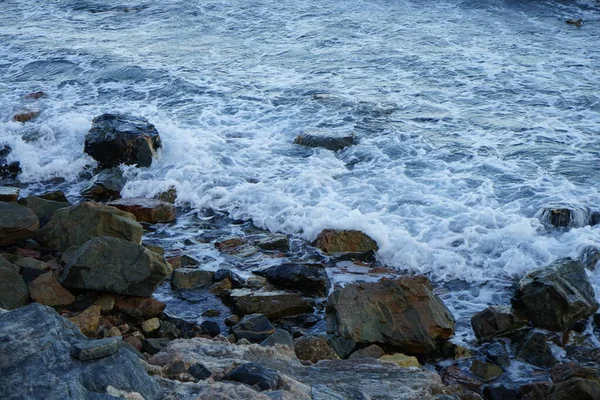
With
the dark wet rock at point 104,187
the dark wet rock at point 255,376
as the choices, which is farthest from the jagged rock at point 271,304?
the dark wet rock at point 104,187

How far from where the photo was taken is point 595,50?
15430mm

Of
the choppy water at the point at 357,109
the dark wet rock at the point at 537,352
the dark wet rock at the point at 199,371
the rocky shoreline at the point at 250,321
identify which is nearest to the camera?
the rocky shoreline at the point at 250,321

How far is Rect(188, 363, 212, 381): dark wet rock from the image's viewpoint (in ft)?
13.2

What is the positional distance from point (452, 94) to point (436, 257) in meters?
6.04

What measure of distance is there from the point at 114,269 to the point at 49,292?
59 centimetres

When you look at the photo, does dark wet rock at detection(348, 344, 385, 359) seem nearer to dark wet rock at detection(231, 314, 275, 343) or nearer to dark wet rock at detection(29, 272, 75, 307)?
dark wet rock at detection(231, 314, 275, 343)

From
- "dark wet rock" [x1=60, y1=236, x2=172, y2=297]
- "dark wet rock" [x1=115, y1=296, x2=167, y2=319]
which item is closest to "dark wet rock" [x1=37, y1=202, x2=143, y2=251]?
"dark wet rock" [x1=60, y1=236, x2=172, y2=297]

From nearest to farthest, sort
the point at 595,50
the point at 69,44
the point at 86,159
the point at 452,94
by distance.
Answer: the point at 86,159, the point at 452,94, the point at 595,50, the point at 69,44

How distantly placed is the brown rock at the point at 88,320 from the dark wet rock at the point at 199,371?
204cm

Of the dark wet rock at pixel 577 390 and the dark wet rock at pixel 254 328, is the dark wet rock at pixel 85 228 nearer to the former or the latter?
the dark wet rock at pixel 254 328

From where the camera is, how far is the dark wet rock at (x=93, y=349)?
137 inches

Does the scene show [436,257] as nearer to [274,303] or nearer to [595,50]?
[274,303]

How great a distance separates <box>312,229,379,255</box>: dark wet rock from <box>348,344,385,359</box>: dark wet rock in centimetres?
205

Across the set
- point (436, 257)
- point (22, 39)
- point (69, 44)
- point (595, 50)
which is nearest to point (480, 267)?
point (436, 257)
